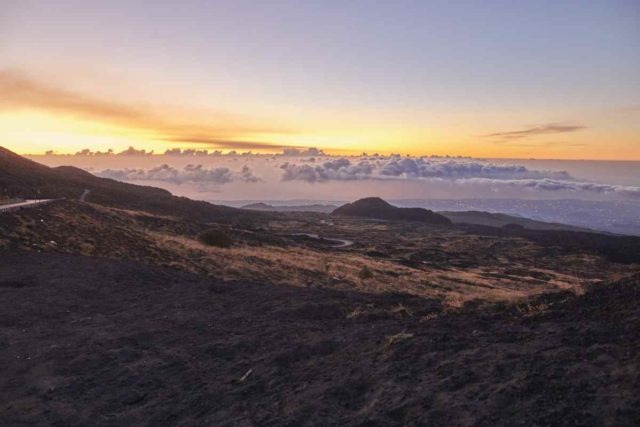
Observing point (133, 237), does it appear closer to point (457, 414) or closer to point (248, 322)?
point (248, 322)

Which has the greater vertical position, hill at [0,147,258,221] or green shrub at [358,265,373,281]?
hill at [0,147,258,221]

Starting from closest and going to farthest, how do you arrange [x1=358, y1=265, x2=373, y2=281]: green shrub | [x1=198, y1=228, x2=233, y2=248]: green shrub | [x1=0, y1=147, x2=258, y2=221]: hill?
[x1=358, y1=265, x2=373, y2=281]: green shrub < [x1=198, y1=228, x2=233, y2=248]: green shrub < [x1=0, y1=147, x2=258, y2=221]: hill

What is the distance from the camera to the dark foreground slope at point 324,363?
8914mm

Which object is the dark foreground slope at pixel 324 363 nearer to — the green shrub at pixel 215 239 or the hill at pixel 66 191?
the green shrub at pixel 215 239

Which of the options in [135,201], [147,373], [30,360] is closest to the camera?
[147,373]

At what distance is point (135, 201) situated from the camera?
111 meters

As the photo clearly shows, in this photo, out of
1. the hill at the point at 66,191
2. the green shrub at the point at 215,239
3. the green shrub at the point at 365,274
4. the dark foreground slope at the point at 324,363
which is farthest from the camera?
the hill at the point at 66,191

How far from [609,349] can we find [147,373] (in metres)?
11.6

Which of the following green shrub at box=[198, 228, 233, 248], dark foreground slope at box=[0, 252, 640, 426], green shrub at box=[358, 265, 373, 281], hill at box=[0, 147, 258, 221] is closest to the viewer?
dark foreground slope at box=[0, 252, 640, 426]

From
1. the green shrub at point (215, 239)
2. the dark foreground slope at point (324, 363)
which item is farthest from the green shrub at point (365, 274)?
the dark foreground slope at point (324, 363)

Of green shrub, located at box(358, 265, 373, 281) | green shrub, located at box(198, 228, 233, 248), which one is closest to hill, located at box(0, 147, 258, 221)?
green shrub, located at box(198, 228, 233, 248)

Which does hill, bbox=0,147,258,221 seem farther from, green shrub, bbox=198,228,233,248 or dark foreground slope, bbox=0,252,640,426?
dark foreground slope, bbox=0,252,640,426

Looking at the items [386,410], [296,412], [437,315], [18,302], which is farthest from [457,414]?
[18,302]

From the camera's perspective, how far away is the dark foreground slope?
891 centimetres
